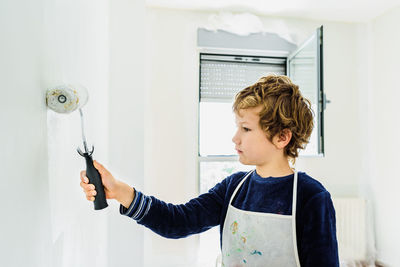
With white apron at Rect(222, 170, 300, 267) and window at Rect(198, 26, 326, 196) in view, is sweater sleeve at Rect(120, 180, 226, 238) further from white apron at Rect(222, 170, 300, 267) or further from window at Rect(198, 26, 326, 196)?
window at Rect(198, 26, 326, 196)

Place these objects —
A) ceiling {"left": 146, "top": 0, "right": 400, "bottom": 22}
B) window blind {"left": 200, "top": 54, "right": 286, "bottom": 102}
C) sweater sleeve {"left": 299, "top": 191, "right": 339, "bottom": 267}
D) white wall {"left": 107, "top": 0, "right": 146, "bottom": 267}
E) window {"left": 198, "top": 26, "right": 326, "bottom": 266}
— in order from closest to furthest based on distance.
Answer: sweater sleeve {"left": 299, "top": 191, "right": 339, "bottom": 267} < white wall {"left": 107, "top": 0, "right": 146, "bottom": 267} < ceiling {"left": 146, "top": 0, "right": 400, "bottom": 22} < window {"left": 198, "top": 26, "right": 326, "bottom": 266} < window blind {"left": 200, "top": 54, "right": 286, "bottom": 102}

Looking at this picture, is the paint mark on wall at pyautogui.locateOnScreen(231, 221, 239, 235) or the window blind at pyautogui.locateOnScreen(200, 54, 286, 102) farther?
the window blind at pyautogui.locateOnScreen(200, 54, 286, 102)

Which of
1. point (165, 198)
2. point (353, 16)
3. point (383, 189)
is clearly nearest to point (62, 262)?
point (165, 198)

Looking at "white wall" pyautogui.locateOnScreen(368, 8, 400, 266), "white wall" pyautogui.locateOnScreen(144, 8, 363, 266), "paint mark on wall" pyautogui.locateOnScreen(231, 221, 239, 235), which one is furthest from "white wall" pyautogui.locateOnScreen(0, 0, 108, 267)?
"white wall" pyautogui.locateOnScreen(368, 8, 400, 266)

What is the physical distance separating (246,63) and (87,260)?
2.06 meters

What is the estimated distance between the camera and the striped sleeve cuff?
732mm

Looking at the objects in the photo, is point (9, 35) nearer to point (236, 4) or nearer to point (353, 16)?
point (236, 4)

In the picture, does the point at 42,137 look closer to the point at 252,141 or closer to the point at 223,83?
the point at 252,141

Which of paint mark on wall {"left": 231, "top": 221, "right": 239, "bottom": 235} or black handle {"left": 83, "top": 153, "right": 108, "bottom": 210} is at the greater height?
black handle {"left": 83, "top": 153, "right": 108, "bottom": 210}

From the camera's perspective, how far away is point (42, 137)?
1.57ft

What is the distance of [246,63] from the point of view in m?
2.47

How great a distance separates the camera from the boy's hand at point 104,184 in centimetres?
59

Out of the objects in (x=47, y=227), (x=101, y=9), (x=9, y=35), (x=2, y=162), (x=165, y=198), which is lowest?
(x=165, y=198)

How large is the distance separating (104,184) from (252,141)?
0.42m
